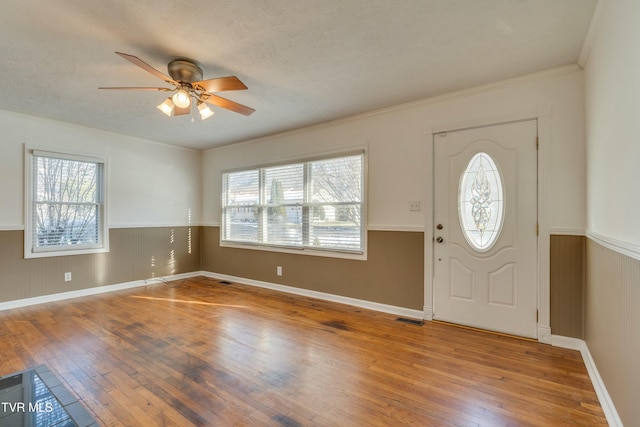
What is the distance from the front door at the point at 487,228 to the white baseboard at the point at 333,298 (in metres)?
0.33

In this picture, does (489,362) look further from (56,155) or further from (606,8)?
(56,155)

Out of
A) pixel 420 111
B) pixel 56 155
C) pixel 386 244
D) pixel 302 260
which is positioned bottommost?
pixel 302 260

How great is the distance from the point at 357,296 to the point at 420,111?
2.41 metres

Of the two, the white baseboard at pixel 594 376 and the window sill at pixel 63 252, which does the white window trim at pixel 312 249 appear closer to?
the window sill at pixel 63 252

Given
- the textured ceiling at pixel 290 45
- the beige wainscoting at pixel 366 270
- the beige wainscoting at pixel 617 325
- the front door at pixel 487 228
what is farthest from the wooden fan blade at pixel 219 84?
the beige wainscoting at pixel 617 325

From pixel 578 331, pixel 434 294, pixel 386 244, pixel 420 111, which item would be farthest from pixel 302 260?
pixel 578 331

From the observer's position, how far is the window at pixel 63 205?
4156 millimetres

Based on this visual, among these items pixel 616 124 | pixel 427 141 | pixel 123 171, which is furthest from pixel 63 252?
pixel 616 124

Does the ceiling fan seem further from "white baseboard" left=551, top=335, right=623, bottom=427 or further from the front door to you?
"white baseboard" left=551, top=335, right=623, bottom=427

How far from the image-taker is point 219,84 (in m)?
2.57

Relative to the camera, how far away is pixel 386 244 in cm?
390

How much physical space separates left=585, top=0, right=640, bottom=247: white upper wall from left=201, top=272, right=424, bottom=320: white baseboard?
1942mm

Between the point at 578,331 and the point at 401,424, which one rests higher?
the point at 578,331

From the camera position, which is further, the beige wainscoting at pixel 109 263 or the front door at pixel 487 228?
the beige wainscoting at pixel 109 263
